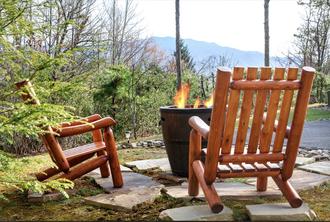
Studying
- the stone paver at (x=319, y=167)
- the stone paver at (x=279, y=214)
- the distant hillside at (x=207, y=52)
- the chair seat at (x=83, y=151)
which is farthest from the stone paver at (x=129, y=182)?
the distant hillside at (x=207, y=52)

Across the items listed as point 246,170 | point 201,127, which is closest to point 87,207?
point 201,127

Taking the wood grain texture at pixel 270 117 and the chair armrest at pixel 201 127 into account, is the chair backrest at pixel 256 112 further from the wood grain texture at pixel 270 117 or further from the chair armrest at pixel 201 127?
the chair armrest at pixel 201 127

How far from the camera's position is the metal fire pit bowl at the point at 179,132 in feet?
11.5

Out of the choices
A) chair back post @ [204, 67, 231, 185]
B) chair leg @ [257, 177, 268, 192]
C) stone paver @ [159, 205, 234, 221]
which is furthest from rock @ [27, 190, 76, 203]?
chair leg @ [257, 177, 268, 192]

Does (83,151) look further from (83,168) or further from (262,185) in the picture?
(262,185)

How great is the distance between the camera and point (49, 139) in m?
2.95

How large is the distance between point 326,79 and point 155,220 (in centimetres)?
1250

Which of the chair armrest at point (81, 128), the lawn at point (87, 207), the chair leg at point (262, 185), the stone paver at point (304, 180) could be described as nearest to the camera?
the lawn at point (87, 207)

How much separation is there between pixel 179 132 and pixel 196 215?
133cm

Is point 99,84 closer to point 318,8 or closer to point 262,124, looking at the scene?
point 262,124

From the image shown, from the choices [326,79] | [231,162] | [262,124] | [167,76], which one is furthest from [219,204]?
[326,79]

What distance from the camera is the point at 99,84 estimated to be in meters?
7.40

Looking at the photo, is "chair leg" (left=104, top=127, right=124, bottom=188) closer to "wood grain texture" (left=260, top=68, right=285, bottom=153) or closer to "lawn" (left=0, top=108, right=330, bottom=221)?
"lawn" (left=0, top=108, right=330, bottom=221)

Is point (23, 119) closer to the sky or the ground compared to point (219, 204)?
closer to the sky
